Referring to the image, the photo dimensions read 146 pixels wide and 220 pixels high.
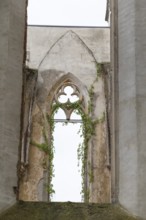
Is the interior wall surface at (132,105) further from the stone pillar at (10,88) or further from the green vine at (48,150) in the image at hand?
the green vine at (48,150)

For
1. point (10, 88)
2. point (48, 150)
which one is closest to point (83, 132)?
point (48, 150)

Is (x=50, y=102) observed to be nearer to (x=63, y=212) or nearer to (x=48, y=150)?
(x=48, y=150)

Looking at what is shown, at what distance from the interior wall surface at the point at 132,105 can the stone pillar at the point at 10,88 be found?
3.48 feet

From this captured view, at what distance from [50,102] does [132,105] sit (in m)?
11.0

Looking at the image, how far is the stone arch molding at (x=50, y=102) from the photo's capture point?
16.5 meters

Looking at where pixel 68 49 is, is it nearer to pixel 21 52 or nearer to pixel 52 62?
pixel 52 62

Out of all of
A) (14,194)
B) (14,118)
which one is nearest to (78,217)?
(14,194)

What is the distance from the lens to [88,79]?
17828 millimetres

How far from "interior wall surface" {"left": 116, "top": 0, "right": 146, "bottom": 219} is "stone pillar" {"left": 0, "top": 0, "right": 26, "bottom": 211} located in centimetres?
106

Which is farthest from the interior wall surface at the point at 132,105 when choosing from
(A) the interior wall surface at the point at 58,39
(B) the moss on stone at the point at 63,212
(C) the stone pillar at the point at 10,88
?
(A) the interior wall surface at the point at 58,39

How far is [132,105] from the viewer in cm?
682

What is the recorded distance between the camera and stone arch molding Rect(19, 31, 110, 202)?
54.1 feet

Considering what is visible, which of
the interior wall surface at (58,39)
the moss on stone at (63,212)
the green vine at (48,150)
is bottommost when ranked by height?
the moss on stone at (63,212)

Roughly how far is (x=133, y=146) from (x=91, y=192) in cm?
991
